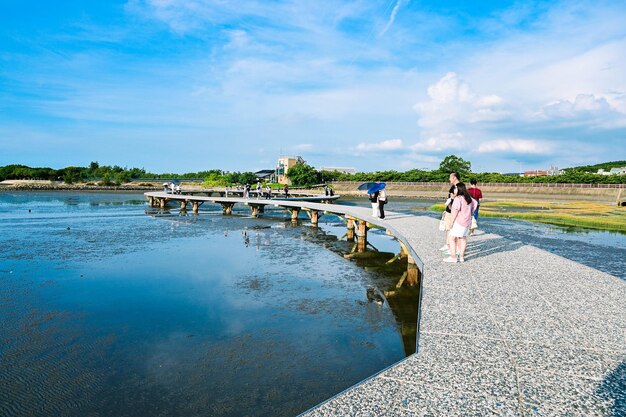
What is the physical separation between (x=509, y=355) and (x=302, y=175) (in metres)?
74.0

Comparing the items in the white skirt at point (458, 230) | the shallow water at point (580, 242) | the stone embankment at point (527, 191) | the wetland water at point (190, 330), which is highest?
the white skirt at point (458, 230)

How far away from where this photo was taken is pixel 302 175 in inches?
3046

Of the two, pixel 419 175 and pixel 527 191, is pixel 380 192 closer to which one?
pixel 527 191

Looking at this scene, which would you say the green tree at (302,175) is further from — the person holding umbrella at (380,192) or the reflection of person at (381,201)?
the reflection of person at (381,201)

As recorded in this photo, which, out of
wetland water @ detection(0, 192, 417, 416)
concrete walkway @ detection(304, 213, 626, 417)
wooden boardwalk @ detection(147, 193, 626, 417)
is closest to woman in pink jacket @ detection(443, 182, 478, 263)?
wooden boardwalk @ detection(147, 193, 626, 417)

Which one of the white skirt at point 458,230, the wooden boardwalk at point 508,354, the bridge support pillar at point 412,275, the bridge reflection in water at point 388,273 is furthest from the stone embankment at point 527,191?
the wooden boardwalk at point 508,354

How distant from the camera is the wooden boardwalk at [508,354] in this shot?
311cm

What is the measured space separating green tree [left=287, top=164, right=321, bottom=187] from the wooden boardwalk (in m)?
70.6

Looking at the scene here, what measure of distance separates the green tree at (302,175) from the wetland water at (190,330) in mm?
63369

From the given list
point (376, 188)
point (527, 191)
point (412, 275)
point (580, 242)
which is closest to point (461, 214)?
point (412, 275)

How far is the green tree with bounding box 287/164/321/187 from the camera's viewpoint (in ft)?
254

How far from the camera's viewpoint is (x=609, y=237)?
687 inches

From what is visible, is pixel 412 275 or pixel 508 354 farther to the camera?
pixel 412 275

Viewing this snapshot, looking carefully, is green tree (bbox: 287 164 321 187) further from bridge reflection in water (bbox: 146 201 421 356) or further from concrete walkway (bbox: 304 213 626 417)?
concrete walkway (bbox: 304 213 626 417)
